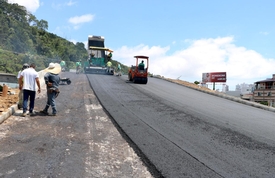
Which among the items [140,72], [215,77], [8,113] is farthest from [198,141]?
[215,77]

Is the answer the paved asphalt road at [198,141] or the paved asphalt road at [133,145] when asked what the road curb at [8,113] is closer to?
the paved asphalt road at [133,145]

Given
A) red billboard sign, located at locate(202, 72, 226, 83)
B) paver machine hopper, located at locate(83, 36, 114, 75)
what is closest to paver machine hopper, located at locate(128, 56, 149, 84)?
paver machine hopper, located at locate(83, 36, 114, 75)

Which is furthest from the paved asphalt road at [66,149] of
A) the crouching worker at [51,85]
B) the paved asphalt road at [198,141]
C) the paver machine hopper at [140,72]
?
the paver machine hopper at [140,72]

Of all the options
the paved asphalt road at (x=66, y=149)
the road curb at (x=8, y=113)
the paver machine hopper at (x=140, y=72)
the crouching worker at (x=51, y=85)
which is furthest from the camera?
the paver machine hopper at (x=140, y=72)

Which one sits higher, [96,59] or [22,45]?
[22,45]

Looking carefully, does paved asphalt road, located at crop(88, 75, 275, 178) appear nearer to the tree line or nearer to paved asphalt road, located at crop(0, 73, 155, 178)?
paved asphalt road, located at crop(0, 73, 155, 178)

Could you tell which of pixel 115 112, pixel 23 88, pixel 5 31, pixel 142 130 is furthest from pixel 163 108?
pixel 5 31

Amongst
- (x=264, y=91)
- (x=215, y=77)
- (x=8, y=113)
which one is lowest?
(x=264, y=91)

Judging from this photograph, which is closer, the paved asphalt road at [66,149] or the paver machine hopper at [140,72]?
the paved asphalt road at [66,149]

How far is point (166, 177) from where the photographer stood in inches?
192

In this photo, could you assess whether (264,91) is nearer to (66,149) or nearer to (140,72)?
(140,72)

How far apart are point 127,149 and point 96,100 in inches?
270

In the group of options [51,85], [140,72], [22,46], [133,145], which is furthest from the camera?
[22,46]

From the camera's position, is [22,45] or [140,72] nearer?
[140,72]
